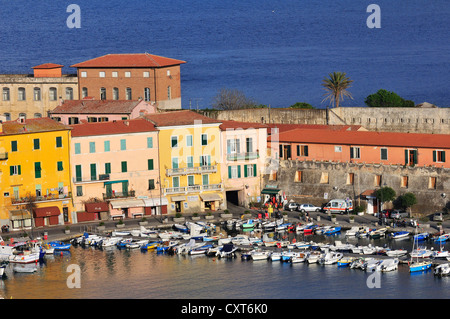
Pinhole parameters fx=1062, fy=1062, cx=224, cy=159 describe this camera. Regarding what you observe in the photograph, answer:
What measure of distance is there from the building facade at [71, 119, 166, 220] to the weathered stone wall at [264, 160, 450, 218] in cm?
1010

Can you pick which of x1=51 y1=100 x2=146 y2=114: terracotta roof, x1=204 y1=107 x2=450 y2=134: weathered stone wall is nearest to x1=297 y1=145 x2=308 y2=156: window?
x1=204 y1=107 x2=450 y2=134: weathered stone wall

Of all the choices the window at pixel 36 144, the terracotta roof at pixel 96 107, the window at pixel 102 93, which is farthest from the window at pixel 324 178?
the window at pixel 102 93

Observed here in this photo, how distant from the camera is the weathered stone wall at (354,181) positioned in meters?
80.7

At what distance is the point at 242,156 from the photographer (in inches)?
3383

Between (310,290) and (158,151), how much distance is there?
23927mm

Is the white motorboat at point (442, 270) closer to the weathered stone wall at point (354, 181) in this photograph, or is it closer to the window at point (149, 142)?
the weathered stone wall at point (354, 181)

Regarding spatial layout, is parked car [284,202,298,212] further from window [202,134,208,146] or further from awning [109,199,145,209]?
awning [109,199,145,209]

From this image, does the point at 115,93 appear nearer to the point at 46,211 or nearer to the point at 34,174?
the point at 34,174

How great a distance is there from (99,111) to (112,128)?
946 centimetres

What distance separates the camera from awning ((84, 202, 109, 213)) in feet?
268

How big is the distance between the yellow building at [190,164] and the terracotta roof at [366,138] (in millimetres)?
6037

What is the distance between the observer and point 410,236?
76125 millimetres

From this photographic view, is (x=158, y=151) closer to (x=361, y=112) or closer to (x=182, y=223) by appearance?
(x=182, y=223)
